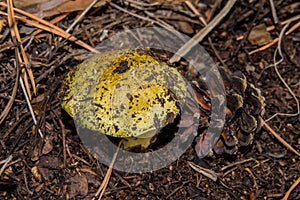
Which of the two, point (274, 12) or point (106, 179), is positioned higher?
point (274, 12)

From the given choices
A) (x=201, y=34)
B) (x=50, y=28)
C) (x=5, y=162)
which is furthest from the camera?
(x=201, y=34)

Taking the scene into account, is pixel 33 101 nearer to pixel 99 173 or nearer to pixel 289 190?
pixel 99 173

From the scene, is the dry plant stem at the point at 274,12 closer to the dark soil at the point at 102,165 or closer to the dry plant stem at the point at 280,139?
the dark soil at the point at 102,165

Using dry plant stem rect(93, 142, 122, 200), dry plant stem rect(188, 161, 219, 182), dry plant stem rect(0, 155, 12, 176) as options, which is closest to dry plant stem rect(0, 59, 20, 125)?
dry plant stem rect(0, 155, 12, 176)

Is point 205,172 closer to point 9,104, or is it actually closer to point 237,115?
point 237,115

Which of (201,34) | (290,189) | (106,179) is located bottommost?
(290,189)

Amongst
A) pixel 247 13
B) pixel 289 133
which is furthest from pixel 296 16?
pixel 289 133

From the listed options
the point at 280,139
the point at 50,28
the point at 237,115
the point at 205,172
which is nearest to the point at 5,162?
the point at 50,28
